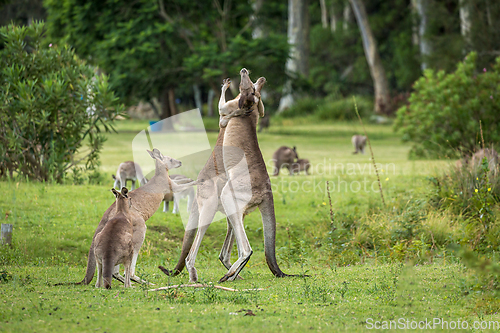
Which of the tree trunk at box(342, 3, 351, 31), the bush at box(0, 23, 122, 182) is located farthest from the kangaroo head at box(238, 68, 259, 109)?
the tree trunk at box(342, 3, 351, 31)

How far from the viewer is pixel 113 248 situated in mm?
6047

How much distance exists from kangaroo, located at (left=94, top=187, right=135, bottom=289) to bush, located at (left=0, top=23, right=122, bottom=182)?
24.9 feet

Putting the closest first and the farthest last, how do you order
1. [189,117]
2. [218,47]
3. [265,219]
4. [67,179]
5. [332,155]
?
[265,219]
[189,117]
[67,179]
[332,155]
[218,47]

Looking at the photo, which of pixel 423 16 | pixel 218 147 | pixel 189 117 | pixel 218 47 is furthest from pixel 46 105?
pixel 423 16

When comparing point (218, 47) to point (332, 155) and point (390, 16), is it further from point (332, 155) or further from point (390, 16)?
point (390, 16)

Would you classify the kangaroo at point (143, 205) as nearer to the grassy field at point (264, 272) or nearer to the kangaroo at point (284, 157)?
the grassy field at point (264, 272)

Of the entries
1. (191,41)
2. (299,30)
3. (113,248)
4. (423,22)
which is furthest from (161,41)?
(113,248)

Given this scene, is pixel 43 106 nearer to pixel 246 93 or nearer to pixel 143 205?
pixel 143 205

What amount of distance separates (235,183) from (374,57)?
31729 millimetres

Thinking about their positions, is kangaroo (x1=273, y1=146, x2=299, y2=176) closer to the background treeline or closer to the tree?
the background treeline

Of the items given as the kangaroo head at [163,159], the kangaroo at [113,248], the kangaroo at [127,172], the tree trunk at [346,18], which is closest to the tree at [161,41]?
the kangaroo at [127,172]

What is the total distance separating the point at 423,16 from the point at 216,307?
1364 inches

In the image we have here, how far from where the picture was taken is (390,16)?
44.7m

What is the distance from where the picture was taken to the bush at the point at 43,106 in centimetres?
1317
